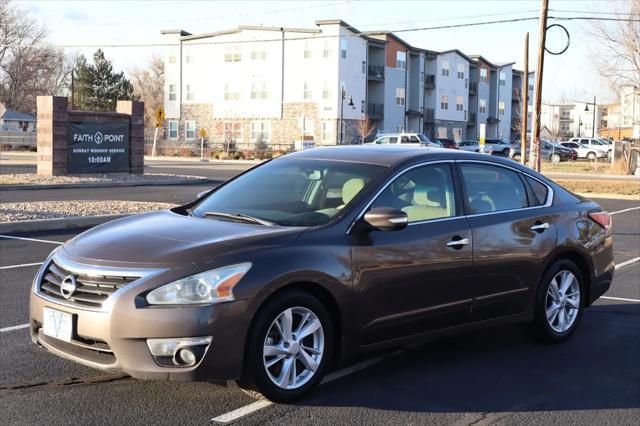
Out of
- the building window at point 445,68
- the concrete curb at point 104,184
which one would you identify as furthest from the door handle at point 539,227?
the building window at point 445,68

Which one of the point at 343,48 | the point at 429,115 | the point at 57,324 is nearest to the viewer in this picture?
the point at 57,324

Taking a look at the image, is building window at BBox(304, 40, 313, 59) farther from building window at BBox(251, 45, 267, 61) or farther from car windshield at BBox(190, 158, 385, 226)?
car windshield at BBox(190, 158, 385, 226)

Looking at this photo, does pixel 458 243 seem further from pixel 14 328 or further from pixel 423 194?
pixel 14 328

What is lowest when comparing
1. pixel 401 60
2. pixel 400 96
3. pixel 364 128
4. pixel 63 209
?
pixel 63 209

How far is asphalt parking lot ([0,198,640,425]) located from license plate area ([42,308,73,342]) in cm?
43

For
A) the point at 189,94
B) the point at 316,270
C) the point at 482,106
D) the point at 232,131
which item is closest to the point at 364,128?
the point at 232,131

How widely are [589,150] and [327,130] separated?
832 inches

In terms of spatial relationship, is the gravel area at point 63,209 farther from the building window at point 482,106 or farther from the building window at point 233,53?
the building window at point 482,106

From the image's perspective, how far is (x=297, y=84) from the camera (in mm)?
62344

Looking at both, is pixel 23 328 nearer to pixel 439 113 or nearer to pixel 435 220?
pixel 435 220

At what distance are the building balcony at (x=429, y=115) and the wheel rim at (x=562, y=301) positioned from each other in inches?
2678

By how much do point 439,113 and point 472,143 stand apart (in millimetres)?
13909

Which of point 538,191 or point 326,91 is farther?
point 326,91

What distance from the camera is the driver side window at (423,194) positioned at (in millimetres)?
5547
